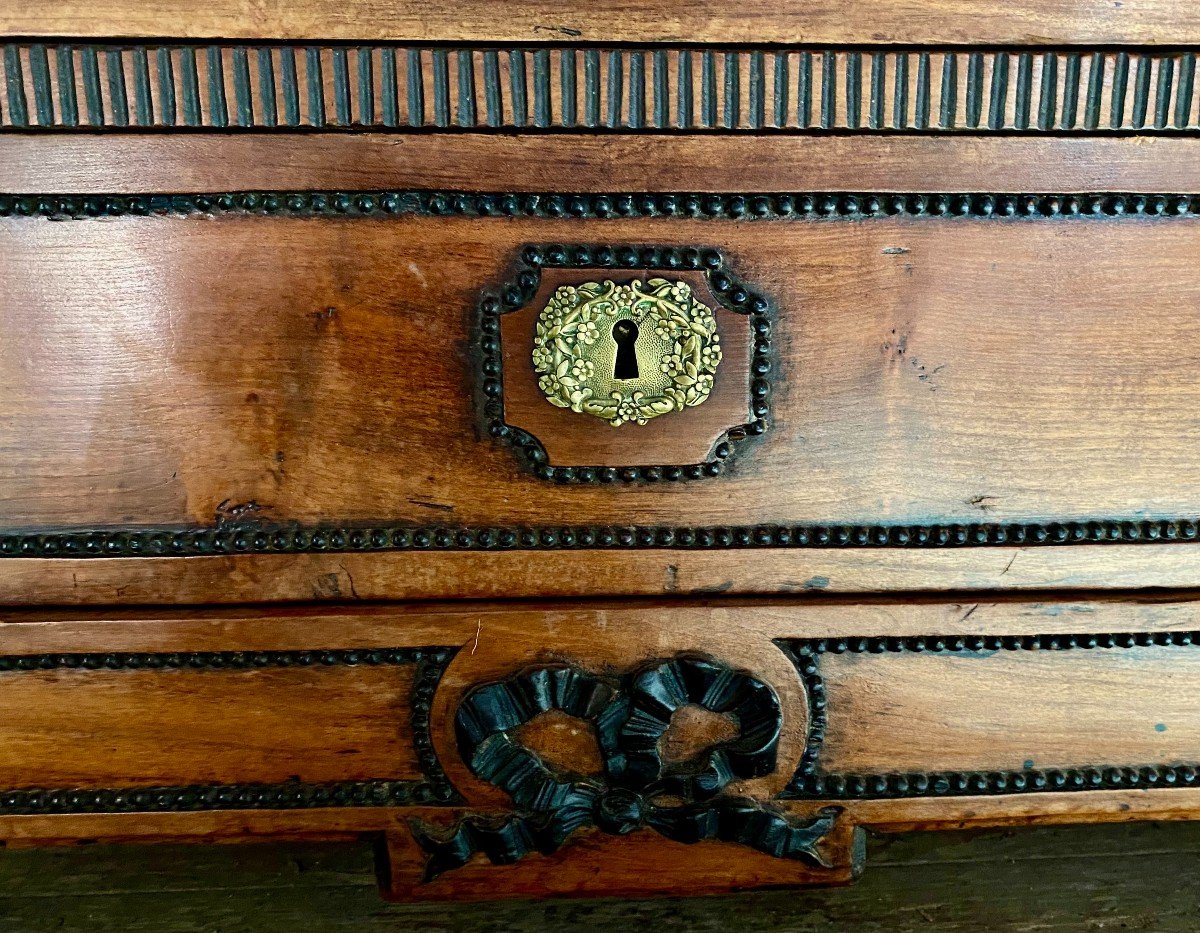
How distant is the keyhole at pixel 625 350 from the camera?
0.52 metres

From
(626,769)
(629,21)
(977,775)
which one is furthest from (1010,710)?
(629,21)

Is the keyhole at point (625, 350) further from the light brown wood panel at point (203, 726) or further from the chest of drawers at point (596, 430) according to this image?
the light brown wood panel at point (203, 726)

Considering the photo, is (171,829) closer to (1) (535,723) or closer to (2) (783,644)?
(1) (535,723)

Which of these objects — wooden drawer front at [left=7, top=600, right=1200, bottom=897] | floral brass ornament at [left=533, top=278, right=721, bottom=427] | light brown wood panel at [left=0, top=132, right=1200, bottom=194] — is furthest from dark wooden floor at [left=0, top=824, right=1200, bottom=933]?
light brown wood panel at [left=0, top=132, right=1200, bottom=194]

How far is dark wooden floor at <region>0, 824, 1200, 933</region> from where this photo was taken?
63 centimetres

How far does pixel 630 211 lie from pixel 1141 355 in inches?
13.1

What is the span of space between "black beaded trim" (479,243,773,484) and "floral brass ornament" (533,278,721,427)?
15mm

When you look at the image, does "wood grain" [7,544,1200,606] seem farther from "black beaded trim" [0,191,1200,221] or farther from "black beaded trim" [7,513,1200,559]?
"black beaded trim" [0,191,1200,221]

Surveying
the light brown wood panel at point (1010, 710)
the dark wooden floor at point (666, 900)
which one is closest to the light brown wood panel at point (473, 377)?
the light brown wood panel at point (1010, 710)

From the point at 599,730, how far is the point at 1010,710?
0.29 meters

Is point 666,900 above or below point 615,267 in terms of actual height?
below

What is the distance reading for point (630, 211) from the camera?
52cm

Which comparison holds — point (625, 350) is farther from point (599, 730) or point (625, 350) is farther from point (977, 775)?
point (977, 775)

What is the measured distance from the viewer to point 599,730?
1.92ft
